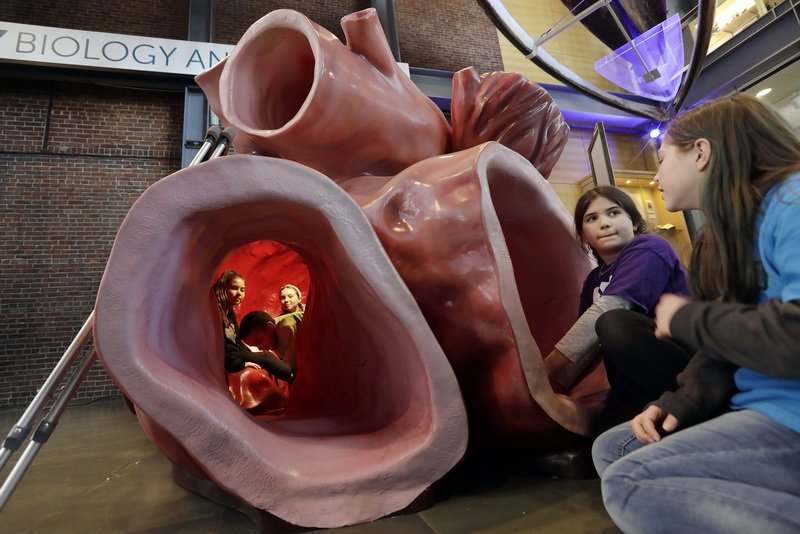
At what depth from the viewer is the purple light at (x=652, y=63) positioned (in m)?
5.77

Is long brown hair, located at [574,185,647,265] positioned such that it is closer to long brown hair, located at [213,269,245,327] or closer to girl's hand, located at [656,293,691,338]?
girl's hand, located at [656,293,691,338]

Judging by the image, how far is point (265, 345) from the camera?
2.12 metres

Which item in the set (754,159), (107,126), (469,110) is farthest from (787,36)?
(107,126)

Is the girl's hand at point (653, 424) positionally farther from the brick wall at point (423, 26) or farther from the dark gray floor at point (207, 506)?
the brick wall at point (423, 26)

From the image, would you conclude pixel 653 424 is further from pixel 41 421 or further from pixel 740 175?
pixel 41 421

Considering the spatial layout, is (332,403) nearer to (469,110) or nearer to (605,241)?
(605,241)

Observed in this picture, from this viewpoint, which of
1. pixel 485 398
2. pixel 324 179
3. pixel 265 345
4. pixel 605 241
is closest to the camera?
pixel 324 179

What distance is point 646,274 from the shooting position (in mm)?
1223

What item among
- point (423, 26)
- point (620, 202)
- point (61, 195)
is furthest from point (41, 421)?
point (423, 26)

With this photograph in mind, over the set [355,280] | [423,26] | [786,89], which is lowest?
[355,280]

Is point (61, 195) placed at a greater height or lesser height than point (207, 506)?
greater

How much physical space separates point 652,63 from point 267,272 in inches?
230

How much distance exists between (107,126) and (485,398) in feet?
19.5

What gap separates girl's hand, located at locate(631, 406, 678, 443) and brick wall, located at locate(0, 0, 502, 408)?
5.53m
